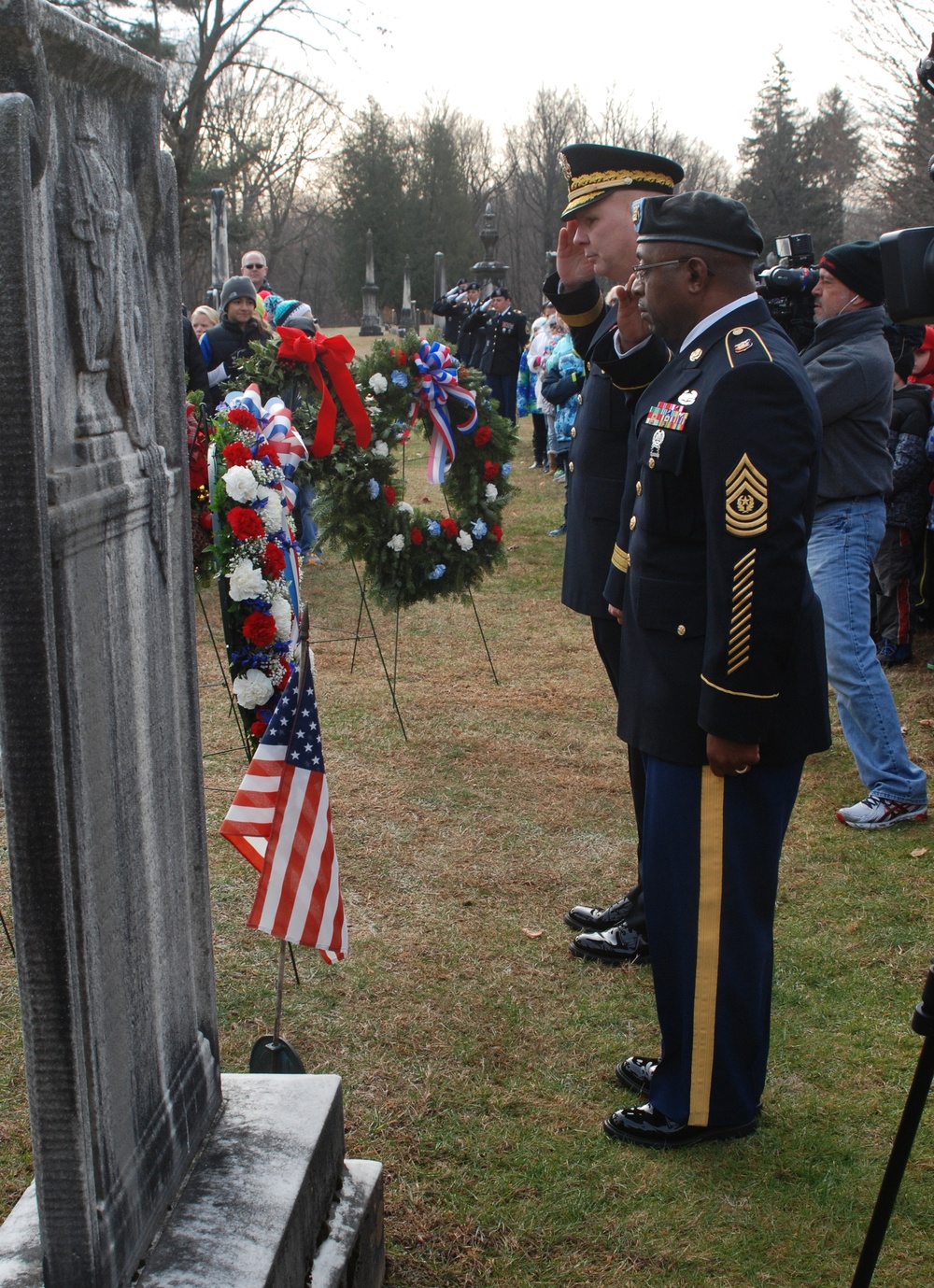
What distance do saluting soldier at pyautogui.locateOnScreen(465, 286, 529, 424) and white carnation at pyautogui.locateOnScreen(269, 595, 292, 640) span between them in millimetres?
12697

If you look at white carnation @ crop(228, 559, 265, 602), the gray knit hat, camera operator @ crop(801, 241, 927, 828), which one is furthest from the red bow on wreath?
the gray knit hat

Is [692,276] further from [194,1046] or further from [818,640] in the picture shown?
[194,1046]

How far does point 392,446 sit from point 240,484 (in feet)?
7.31

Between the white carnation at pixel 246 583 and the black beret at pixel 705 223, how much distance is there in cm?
190

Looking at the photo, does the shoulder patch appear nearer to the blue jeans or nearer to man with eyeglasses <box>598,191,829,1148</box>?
man with eyeglasses <box>598,191,829,1148</box>

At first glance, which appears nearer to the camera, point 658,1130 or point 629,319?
point 658,1130

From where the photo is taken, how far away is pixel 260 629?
403cm

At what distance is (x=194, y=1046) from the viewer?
7.49 ft

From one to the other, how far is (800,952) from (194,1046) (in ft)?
7.61

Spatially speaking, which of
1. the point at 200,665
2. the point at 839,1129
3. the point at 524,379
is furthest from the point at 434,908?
the point at 524,379

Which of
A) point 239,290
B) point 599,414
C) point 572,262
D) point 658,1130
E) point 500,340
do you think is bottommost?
point 658,1130

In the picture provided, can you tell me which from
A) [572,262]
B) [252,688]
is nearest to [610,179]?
[572,262]

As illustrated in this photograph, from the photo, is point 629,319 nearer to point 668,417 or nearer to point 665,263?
point 665,263

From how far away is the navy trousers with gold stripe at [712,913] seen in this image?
9.08 feet
